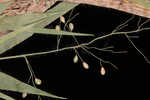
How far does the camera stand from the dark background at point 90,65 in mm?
948

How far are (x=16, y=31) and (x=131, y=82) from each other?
1.58 feet

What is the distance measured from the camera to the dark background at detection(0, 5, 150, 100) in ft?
3.11

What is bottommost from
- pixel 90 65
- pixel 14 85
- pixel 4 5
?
pixel 90 65

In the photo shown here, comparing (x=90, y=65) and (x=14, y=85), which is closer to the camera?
(x=14, y=85)

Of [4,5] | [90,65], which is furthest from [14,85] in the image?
[90,65]

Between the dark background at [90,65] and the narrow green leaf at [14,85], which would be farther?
the dark background at [90,65]

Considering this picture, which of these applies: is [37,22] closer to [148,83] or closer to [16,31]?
[16,31]

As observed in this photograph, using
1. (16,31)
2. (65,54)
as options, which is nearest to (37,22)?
(16,31)

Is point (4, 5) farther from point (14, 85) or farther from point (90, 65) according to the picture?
point (90, 65)

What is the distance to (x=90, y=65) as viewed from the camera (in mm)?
1018

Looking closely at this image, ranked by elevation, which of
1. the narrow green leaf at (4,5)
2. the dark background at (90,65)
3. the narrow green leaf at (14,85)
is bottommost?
the dark background at (90,65)

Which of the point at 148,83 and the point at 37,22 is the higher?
the point at 37,22

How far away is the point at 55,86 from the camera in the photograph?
3.38ft

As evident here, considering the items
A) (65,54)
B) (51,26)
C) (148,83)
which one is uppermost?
(51,26)
